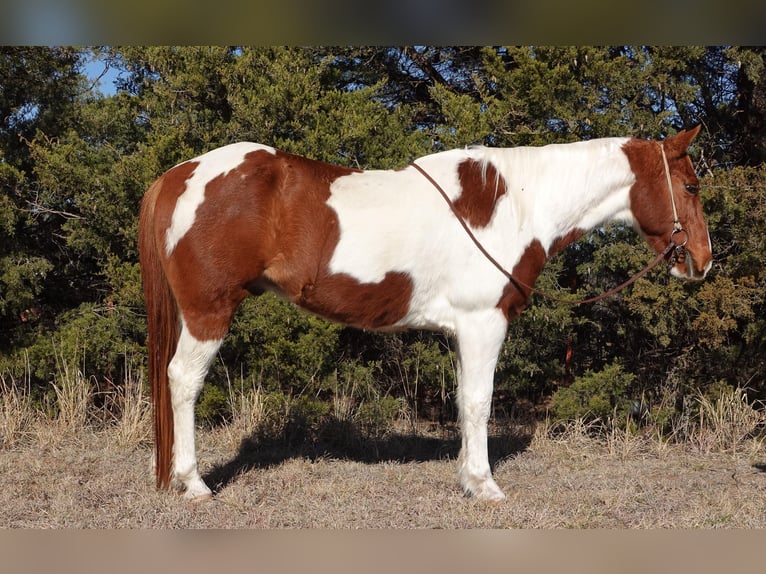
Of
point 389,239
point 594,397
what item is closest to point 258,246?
point 389,239

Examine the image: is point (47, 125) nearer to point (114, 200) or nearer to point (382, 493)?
point (114, 200)

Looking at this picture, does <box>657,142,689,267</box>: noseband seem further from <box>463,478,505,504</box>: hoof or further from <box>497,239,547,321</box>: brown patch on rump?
<box>463,478,505,504</box>: hoof

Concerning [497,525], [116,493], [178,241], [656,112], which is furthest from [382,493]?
[656,112]

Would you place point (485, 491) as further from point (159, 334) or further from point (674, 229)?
point (159, 334)

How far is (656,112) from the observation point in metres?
7.46

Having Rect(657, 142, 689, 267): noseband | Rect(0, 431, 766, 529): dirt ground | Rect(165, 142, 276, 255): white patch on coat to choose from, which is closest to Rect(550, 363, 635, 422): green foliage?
Rect(0, 431, 766, 529): dirt ground

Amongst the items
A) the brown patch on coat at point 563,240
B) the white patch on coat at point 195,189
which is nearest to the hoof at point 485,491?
the brown patch on coat at point 563,240

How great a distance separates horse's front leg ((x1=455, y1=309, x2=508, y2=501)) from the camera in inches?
182

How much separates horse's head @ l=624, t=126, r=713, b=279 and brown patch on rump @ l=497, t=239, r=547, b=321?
756 millimetres

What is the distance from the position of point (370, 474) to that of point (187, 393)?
5.16 feet

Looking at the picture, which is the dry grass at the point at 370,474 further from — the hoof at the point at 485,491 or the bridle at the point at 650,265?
the bridle at the point at 650,265

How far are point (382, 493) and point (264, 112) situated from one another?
3.82 meters

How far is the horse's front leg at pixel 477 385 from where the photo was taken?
4617 mm

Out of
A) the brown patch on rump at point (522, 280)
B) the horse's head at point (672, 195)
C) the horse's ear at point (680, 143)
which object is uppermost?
the horse's ear at point (680, 143)
